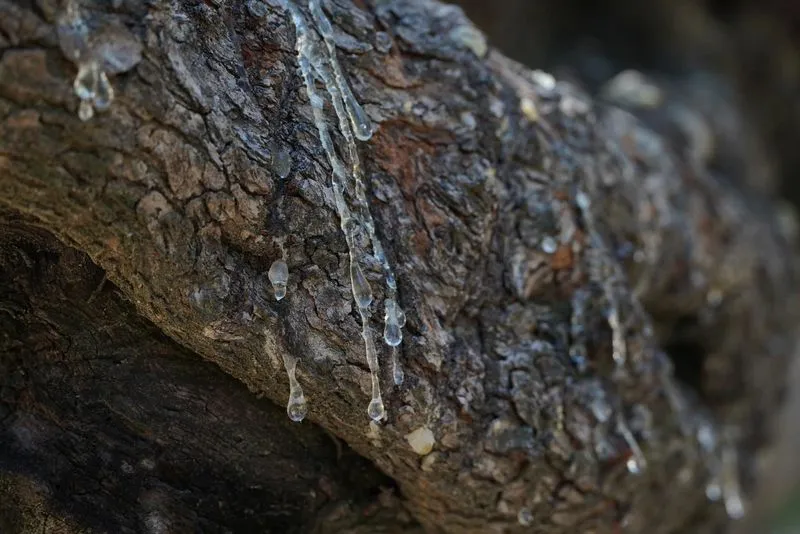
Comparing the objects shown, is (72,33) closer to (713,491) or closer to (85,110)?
(85,110)

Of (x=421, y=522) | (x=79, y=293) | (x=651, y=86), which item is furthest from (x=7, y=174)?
(x=651, y=86)

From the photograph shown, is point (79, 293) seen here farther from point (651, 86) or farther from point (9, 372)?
point (651, 86)

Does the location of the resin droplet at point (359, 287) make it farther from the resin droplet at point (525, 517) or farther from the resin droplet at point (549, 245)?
the resin droplet at point (525, 517)

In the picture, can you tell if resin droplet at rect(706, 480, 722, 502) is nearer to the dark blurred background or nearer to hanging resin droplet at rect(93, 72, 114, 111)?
the dark blurred background

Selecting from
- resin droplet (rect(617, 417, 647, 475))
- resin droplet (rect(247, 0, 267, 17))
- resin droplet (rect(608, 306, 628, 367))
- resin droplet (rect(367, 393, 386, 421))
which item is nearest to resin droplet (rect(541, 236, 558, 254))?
resin droplet (rect(608, 306, 628, 367))

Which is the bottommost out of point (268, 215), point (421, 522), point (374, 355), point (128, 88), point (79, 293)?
point (421, 522)
